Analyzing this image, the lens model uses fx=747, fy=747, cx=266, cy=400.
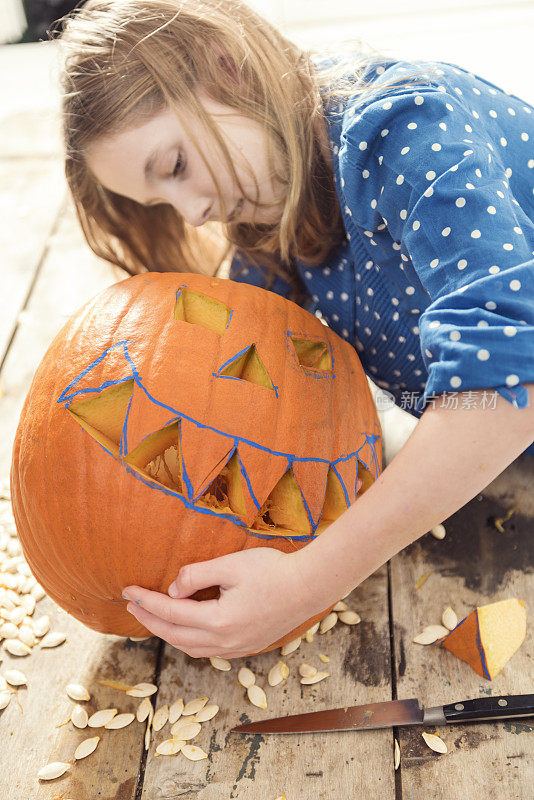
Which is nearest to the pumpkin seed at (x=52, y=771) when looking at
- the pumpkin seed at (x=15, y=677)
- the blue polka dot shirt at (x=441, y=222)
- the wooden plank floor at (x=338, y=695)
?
the wooden plank floor at (x=338, y=695)

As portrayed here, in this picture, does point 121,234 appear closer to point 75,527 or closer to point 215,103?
point 215,103

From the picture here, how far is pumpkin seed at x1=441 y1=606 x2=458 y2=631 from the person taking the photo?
94cm

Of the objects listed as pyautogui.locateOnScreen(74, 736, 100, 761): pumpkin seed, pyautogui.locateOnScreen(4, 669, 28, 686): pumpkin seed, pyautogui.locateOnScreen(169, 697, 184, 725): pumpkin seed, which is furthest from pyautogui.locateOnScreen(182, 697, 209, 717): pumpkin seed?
pyautogui.locateOnScreen(4, 669, 28, 686): pumpkin seed

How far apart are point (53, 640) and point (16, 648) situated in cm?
5

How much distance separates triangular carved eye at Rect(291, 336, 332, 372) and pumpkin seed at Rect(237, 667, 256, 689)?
386mm

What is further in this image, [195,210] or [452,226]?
[195,210]

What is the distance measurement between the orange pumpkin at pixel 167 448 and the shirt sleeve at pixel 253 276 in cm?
37

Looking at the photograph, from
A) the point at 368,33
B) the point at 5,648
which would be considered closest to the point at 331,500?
the point at 5,648

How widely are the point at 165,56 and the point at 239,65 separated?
0.09 metres

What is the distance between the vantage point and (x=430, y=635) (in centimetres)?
94

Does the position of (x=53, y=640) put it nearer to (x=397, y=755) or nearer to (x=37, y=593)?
(x=37, y=593)

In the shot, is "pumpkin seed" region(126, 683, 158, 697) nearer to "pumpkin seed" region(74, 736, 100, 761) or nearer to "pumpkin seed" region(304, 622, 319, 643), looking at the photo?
"pumpkin seed" region(74, 736, 100, 761)

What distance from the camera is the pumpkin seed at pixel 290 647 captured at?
94 cm

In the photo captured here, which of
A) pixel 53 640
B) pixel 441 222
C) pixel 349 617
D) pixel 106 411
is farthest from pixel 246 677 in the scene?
pixel 441 222
